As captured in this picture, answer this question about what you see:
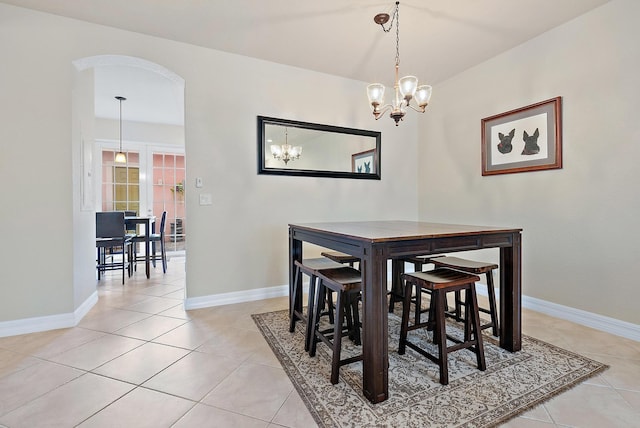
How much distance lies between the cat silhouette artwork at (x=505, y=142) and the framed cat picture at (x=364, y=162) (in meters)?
1.42

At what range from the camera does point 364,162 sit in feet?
12.9

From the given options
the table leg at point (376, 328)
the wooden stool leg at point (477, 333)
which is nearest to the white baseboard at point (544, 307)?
the wooden stool leg at point (477, 333)

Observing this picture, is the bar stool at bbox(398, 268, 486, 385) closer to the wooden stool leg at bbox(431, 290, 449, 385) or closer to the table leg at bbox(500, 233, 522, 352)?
the wooden stool leg at bbox(431, 290, 449, 385)

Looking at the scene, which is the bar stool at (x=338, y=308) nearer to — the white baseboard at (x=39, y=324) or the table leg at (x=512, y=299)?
the table leg at (x=512, y=299)

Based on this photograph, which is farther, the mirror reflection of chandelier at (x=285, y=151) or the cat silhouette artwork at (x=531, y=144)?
the mirror reflection of chandelier at (x=285, y=151)

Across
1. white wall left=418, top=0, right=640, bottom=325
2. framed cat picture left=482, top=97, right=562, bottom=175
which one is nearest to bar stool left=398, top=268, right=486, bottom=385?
white wall left=418, top=0, right=640, bottom=325

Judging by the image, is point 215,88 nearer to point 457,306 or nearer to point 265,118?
point 265,118

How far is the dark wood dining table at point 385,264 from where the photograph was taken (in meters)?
1.59

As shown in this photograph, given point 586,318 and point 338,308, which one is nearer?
point 338,308

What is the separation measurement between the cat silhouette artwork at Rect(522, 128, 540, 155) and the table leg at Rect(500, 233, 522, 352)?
4.29 feet

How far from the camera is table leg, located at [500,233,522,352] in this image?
2096 mm

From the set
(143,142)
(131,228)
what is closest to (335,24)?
(131,228)

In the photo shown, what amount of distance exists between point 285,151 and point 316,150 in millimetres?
386

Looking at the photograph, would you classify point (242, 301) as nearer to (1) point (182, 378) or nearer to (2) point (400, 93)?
(1) point (182, 378)
